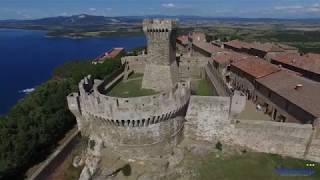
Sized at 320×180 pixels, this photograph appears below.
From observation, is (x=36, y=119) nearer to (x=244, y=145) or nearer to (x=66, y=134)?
(x=66, y=134)

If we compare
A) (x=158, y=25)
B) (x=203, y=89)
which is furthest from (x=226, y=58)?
(x=158, y=25)

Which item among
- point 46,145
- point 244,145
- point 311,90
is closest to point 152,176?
point 244,145

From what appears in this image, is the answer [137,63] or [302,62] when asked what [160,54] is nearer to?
[137,63]

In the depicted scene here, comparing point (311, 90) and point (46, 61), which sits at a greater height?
point (311, 90)

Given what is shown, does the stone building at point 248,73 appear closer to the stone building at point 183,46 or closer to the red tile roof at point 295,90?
the red tile roof at point 295,90

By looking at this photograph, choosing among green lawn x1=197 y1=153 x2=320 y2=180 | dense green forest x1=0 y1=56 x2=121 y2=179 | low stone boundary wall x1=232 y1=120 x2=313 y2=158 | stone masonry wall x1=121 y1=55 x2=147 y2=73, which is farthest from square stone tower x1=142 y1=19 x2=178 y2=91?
stone masonry wall x1=121 y1=55 x2=147 y2=73
